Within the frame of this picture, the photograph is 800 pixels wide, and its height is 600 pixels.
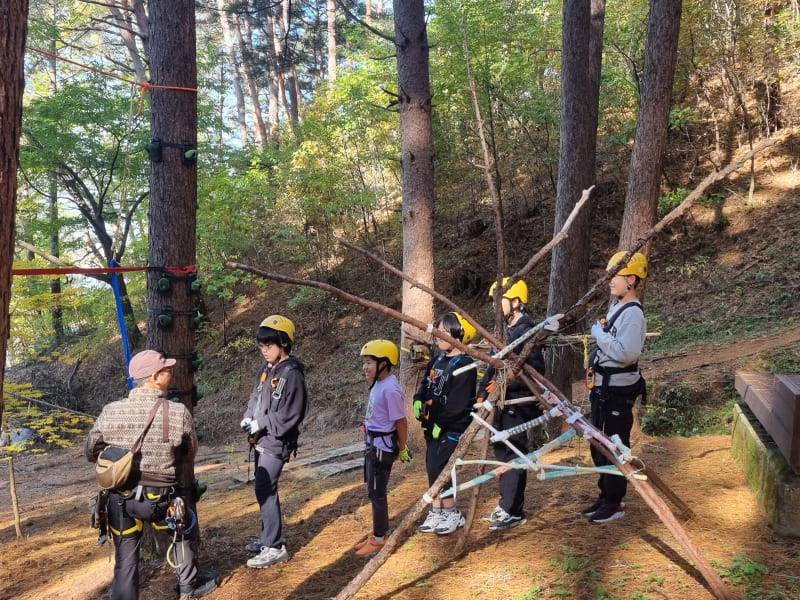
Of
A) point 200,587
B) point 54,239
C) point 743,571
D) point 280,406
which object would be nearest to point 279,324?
point 280,406

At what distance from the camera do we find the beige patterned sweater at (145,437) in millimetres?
3592

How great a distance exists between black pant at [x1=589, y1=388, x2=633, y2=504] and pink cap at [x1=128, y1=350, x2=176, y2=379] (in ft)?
10.4

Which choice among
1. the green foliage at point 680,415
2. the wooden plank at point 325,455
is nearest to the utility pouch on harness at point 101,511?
the wooden plank at point 325,455

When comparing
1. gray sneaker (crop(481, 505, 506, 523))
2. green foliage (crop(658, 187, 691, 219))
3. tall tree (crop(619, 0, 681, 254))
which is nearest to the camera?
gray sneaker (crop(481, 505, 506, 523))

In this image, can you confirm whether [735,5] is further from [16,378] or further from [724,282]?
[16,378]

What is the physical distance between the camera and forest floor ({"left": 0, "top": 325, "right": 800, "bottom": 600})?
350cm

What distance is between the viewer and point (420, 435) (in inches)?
310

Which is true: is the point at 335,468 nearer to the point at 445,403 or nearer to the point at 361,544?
the point at 361,544

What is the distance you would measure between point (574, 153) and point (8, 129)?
8.10m

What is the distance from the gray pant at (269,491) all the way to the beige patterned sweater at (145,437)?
806mm

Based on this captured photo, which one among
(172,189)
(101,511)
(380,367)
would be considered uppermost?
(172,189)

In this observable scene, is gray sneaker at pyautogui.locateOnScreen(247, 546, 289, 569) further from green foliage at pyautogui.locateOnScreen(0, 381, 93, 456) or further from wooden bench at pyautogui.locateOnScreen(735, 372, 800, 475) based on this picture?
wooden bench at pyautogui.locateOnScreen(735, 372, 800, 475)

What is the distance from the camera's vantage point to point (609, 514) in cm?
436

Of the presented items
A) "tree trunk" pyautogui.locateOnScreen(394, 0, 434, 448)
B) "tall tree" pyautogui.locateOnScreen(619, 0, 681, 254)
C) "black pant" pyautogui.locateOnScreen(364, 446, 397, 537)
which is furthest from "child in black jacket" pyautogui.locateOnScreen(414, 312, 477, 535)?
"tall tree" pyautogui.locateOnScreen(619, 0, 681, 254)
